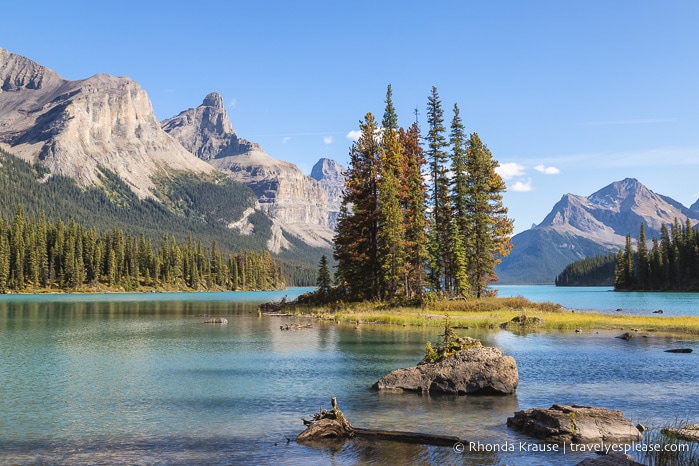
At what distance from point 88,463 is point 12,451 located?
3045mm

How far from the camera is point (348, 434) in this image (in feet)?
61.0

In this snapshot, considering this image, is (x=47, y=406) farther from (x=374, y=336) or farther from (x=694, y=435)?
(x=374, y=336)

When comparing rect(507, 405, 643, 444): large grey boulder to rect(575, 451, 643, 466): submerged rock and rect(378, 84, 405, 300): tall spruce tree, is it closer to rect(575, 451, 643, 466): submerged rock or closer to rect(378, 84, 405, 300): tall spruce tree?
rect(575, 451, 643, 466): submerged rock

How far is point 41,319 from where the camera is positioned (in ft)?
228

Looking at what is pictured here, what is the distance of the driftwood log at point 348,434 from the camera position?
17.6 meters

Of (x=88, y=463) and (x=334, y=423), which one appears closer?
(x=88, y=463)

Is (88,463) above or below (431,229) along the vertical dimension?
below

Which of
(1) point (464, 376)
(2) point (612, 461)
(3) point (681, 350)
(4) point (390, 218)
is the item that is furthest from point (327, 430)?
(4) point (390, 218)

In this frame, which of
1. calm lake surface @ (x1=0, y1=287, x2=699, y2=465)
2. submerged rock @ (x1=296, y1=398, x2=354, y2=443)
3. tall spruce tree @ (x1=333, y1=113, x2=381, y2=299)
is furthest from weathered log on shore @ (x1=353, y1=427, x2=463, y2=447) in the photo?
tall spruce tree @ (x1=333, y1=113, x2=381, y2=299)

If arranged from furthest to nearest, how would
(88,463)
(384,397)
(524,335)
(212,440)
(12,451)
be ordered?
(524,335) < (384,397) < (212,440) < (12,451) < (88,463)

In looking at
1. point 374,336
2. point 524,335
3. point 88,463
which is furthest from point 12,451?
point 524,335

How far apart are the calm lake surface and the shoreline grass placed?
7430 mm

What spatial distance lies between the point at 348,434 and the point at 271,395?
7914 mm

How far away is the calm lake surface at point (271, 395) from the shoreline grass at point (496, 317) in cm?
743
